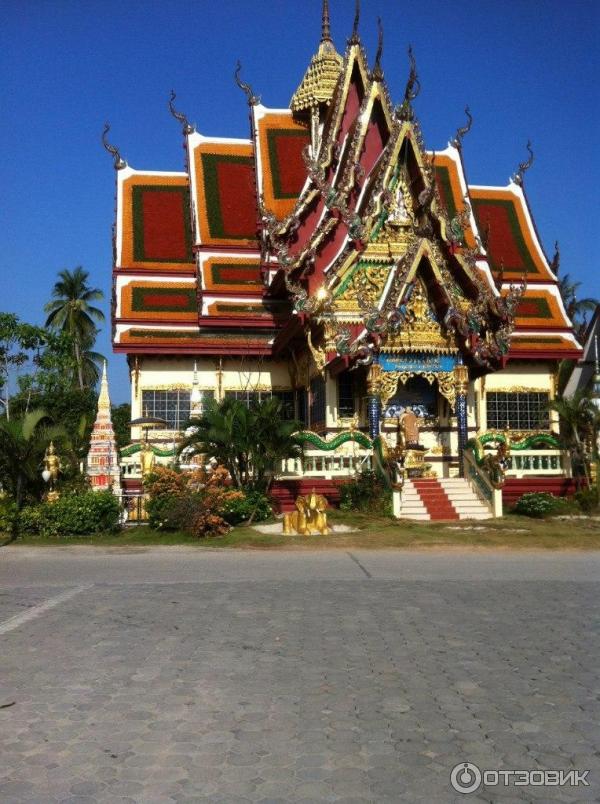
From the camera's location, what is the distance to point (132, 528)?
17031 mm

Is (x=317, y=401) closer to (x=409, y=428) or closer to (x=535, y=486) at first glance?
(x=409, y=428)

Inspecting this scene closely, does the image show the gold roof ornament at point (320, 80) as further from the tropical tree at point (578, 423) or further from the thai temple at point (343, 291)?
the tropical tree at point (578, 423)

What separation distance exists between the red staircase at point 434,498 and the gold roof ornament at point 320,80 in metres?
15.6

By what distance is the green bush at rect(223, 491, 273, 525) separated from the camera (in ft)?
54.9

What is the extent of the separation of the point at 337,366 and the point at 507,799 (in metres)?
16.0

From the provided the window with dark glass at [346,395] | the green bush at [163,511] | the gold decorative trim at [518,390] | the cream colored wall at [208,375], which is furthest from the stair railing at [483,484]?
the cream colored wall at [208,375]

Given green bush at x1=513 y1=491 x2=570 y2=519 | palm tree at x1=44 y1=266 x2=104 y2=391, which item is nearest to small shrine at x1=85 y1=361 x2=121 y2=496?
green bush at x1=513 y1=491 x2=570 y2=519

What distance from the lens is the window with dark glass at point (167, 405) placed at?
79.2 ft

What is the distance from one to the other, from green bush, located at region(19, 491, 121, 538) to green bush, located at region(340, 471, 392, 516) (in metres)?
4.75

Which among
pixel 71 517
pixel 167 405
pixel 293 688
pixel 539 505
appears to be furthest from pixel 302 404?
pixel 293 688

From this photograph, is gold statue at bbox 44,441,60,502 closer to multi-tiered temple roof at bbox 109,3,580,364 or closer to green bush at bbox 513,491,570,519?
multi-tiered temple roof at bbox 109,3,580,364

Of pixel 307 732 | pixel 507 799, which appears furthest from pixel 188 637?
pixel 507 799

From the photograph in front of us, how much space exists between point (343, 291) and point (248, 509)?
6.01m

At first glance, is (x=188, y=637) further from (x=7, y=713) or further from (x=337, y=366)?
(x=337, y=366)
